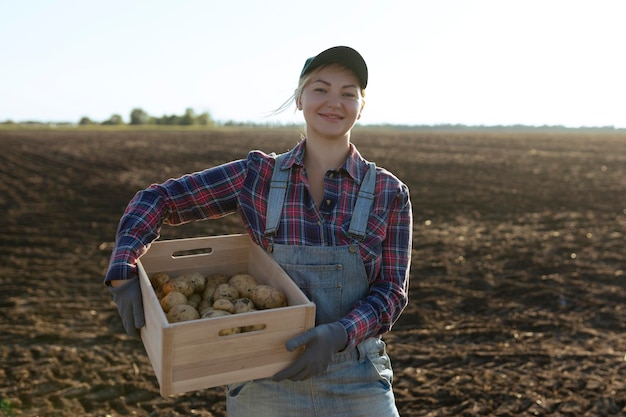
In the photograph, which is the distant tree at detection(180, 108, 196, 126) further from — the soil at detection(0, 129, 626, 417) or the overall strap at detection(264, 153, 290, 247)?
the overall strap at detection(264, 153, 290, 247)

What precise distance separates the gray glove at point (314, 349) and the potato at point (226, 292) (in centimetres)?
36

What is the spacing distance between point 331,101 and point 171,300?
848 millimetres

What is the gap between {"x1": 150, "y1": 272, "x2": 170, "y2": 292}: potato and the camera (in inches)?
79.9

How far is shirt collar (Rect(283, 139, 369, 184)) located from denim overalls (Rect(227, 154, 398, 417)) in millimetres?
35

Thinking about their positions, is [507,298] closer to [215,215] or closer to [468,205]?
[215,215]

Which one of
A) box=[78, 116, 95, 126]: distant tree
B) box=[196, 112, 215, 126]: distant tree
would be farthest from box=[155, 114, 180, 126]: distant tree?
box=[78, 116, 95, 126]: distant tree

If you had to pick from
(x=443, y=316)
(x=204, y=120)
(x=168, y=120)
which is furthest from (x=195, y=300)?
(x=204, y=120)

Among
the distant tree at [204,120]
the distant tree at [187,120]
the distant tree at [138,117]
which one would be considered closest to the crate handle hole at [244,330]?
the distant tree at [187,120]

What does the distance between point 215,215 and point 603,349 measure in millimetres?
3816

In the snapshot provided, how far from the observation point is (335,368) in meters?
1.87

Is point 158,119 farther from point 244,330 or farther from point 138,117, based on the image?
point 244,330

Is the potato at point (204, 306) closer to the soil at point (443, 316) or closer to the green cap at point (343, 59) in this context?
the green cap at point (343, 59)

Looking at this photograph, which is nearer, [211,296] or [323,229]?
[323,229]

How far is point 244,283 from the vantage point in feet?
6.59
